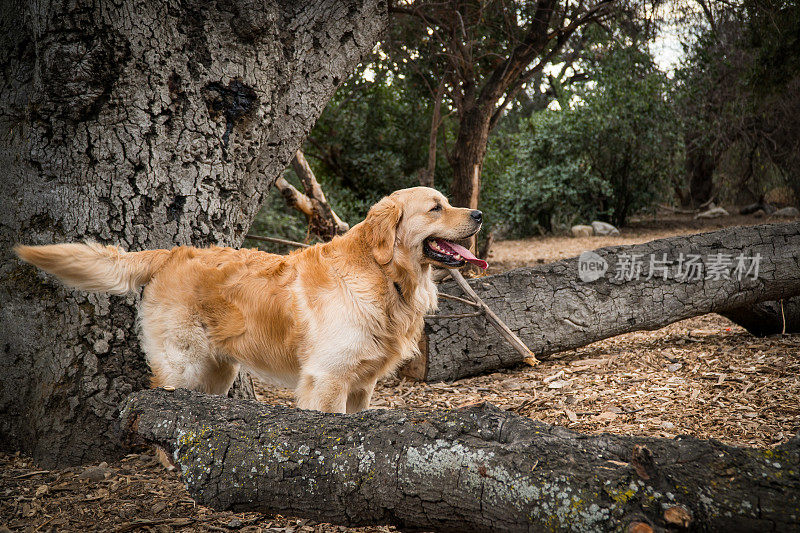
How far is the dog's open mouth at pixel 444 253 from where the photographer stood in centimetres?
389

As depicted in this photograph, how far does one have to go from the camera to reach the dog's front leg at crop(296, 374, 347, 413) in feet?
11.7

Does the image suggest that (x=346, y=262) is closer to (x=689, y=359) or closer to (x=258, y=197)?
(x=258, y=197)

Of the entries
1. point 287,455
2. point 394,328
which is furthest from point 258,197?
point 287,455

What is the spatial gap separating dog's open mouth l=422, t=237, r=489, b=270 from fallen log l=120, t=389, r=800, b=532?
5.21ft

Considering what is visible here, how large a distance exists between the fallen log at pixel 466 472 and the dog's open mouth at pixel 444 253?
5.21 feet

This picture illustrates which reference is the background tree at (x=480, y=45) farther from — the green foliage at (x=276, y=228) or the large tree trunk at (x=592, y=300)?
the large tree trunk at (x=592, y=300)

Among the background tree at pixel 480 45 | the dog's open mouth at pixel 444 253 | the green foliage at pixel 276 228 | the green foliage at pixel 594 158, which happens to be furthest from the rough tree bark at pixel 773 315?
the green foliage at pixel 594 158

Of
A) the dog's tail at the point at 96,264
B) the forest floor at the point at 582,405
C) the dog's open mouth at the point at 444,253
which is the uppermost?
the dog's open mouth at the point at 444,253

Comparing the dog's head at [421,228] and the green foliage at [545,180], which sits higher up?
the green foliage at [545,180]

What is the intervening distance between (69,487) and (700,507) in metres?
3.58

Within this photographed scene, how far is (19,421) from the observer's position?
4.09 metres

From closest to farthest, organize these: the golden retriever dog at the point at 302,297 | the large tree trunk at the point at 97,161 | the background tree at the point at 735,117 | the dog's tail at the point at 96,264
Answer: the dog's tail at the point at 96,264, the golden retriever dog at the point at 302,297, the large tree trunk at the point at 97,161, the background tree at the point at 735,117

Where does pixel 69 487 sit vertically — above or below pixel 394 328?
below

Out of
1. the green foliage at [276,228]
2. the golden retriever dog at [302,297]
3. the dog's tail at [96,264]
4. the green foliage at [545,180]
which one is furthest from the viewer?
the green foliage at [545,180]
